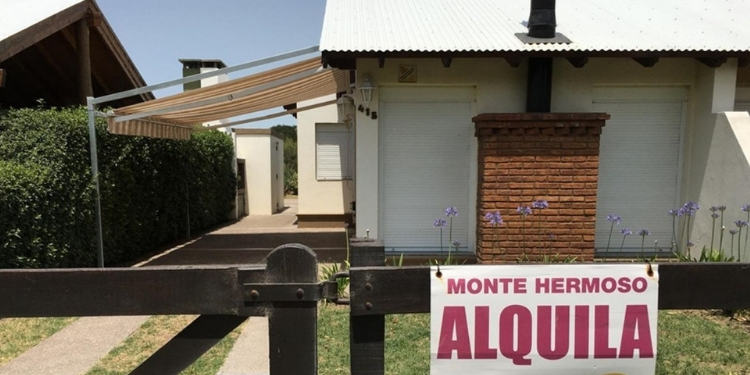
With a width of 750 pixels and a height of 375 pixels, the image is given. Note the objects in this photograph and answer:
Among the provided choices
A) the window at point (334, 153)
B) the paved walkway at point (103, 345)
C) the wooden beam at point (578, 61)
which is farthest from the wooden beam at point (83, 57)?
the wooden beam at point (578, 61)

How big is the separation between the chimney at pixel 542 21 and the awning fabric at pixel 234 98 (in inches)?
124

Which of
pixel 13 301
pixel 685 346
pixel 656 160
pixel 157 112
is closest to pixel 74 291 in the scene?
pixel 13 301

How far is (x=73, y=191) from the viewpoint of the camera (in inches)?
270

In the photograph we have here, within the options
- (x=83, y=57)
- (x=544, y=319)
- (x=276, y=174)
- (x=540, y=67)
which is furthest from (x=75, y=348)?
(x=276, y=174)

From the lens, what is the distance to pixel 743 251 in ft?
20.8

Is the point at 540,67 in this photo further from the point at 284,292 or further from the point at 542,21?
the point at 284,292

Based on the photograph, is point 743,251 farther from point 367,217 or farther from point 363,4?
point 363,4

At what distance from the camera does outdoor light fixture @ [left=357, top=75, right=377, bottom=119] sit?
22.3 feet

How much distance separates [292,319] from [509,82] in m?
6.27

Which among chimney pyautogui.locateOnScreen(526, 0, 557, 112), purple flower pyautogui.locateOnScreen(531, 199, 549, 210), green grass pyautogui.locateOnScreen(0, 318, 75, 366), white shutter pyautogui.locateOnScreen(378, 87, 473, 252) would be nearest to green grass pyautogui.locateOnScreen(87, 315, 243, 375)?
green grass pyautogui.locateOnScreen(0, 318, 75, 366)

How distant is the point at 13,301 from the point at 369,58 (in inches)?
223

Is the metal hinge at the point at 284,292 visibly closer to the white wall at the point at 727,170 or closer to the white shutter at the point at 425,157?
the white shutter at the point at 425,157

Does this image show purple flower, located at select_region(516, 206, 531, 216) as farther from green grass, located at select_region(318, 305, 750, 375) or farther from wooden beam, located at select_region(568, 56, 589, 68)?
wooden beam, located at select_region(568, 56, 589, 68)

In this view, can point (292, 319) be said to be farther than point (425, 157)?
No
